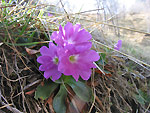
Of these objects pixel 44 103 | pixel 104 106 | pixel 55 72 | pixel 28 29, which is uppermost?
pixel 28 29

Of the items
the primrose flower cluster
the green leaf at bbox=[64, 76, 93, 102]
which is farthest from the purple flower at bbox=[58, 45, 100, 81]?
the green leaf at bbox=[64, 76, 93, 102]

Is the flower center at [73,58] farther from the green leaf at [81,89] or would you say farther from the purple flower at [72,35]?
the green leaf at [81,89]

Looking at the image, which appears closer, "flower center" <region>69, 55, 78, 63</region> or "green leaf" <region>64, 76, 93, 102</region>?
"flower center" <region>69, 55, 78, 63</region>

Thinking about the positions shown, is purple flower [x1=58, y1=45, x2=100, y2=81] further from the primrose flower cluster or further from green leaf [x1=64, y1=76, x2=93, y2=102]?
green leaf [x1=64, y1=76, x2=93, y2=102]

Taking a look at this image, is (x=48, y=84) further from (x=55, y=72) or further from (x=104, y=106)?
(x=104, y=106)

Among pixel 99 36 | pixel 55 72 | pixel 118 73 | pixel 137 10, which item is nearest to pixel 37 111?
pixel 55 72

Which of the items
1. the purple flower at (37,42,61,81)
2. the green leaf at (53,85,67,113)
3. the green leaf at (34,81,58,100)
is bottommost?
the green leaf at (53,85,67,113)
